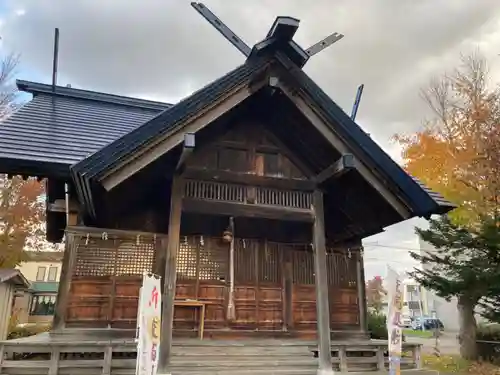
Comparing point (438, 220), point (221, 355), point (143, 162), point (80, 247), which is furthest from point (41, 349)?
point (438, 220)

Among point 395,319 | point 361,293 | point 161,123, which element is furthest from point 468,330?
point 161,123

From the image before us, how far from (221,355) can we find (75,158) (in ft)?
12.5

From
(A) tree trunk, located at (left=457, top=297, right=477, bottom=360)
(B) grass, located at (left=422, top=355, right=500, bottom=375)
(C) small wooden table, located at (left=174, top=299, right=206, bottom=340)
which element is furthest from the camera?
(A) tree trunk, located at (left=457, top=297, right=477, bottom=360)

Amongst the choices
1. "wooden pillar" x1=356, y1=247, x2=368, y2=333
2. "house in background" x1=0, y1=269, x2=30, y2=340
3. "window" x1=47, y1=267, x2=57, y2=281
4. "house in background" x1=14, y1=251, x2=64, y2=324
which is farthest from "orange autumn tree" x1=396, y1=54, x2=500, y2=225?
"window" x1=47, y1=267, x2=57, y2=281

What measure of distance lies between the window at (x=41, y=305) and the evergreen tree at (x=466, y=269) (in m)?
28.6

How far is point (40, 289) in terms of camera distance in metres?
34.5

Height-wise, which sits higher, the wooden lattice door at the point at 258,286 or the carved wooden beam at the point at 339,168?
Result: the carved wooden beam at the point at 339,168

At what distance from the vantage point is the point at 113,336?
6.48m

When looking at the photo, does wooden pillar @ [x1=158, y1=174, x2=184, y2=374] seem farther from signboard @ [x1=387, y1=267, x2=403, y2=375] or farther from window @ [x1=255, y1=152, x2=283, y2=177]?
signboard @ [x1=387, y1=267, x2=403, y2=375]

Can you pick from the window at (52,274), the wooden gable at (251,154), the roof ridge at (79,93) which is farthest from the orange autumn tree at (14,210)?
the window at (52,274)

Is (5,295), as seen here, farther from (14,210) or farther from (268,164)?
(268,164)

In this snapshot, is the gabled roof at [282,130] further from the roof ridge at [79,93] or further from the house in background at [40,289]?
the house in background at [40,289]

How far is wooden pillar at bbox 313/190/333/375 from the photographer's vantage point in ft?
18.8

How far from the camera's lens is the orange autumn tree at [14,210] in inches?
722
